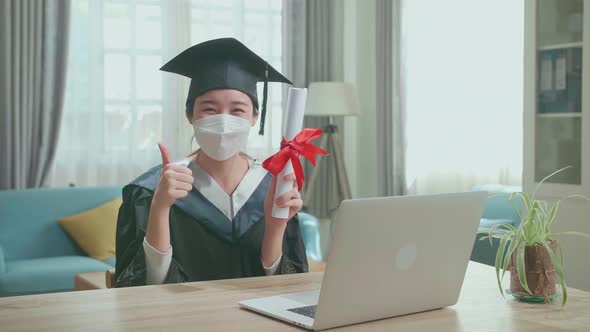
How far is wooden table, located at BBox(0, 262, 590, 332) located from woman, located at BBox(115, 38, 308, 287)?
Answer: 34cm

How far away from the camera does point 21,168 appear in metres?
5.05

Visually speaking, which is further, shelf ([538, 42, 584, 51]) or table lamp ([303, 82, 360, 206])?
table lamp ([303, 82, 360, 206])

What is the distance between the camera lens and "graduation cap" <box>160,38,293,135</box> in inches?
86.9

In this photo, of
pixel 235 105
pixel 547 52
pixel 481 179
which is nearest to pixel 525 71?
pixel 547 52

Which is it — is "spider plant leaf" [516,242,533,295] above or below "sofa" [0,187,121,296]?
above

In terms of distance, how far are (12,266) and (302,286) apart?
9.92 feet

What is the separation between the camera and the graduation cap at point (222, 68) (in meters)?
2.21

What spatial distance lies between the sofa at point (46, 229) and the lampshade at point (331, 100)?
83cm

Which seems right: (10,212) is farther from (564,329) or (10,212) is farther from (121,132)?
(564,329)

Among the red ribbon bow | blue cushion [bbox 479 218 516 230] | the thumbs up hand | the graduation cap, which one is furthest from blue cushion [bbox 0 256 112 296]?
the red ribbon bow

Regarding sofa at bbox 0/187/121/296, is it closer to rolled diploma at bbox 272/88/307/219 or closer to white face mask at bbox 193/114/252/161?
white face mask at bbox 193/114/252/161

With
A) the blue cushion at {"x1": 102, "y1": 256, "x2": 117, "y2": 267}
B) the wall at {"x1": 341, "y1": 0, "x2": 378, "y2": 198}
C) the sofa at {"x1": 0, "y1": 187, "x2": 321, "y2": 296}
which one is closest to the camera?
the sofa at {"x1": 0, "y1": 187, "x2": 321, "y2": 296}

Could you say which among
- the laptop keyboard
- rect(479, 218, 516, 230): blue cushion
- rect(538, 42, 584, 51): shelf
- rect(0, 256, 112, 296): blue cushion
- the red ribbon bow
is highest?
rect(538, 42, 584, 51): shelf

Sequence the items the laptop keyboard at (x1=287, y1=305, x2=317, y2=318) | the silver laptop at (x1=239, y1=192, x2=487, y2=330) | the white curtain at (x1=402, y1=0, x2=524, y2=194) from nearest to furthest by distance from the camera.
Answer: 1. the silver laptop at (x1=239, y1=192, x2=487, y2=330)
2. the laptop keyboard at (x1=287, y1=305, x2=317, y2=318)
3. the white curtain at (x1=402, y1=0, x2=524, y2=194)
